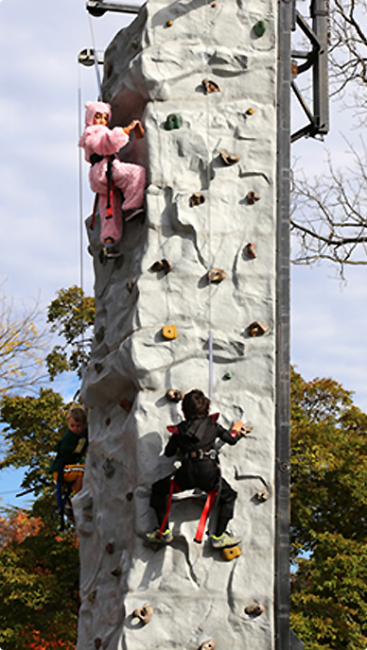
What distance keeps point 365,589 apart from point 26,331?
28.9 feet

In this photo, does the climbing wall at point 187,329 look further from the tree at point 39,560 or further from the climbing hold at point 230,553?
the tree at point 39,560

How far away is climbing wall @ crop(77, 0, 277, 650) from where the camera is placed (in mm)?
6152

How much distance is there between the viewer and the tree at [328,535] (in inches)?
447

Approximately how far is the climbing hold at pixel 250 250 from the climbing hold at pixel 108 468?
207cm

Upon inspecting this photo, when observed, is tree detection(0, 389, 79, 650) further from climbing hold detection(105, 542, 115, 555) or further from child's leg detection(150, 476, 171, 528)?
child's leg detection(150, 476, 171, 528)

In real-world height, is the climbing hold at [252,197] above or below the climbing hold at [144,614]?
above

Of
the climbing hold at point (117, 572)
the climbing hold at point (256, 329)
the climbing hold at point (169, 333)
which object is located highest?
the climbing hold at point (256, 329)

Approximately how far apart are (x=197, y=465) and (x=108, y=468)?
1.29 m

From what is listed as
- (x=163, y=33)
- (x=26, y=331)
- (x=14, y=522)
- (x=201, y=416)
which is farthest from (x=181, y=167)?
(x=14, y=522)

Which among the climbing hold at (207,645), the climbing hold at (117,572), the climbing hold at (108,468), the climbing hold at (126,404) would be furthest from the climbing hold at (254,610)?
the climbing hold at (126,404)

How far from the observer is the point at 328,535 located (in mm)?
12148

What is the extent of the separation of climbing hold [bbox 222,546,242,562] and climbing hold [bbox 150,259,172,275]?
86.1 inches

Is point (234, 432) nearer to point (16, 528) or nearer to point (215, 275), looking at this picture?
point (215, 275)

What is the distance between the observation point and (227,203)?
689cm
